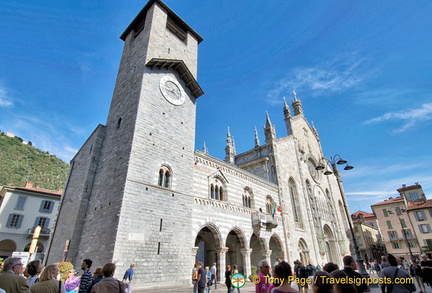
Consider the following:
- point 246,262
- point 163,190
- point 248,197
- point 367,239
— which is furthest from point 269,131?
point 367,239

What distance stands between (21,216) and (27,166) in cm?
5741

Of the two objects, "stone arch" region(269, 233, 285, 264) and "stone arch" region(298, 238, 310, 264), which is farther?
"stone arch" region(298, 238, 310, 264)

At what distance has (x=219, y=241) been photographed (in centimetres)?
1558

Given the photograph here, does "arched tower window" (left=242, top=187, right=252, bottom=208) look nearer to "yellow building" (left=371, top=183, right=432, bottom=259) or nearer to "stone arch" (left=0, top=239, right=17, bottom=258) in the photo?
"yellow building" (left=371, top=183, right=432, bottom=259)

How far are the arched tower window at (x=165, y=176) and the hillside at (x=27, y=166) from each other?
6293 cm

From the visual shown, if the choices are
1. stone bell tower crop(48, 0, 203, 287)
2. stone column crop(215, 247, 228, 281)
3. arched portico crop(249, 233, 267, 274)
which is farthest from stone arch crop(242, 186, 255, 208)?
stone bell tower crop(48, 0, 203, 287)

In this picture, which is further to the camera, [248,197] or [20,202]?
[20,202]

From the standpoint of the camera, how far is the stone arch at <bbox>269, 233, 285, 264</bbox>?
2041 cm

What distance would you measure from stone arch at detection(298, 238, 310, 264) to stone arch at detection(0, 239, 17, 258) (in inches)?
1284

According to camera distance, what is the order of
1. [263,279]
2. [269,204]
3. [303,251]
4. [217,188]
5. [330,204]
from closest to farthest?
[263,279] → [217,188] → [269,204] → [303,251] → [330,204]

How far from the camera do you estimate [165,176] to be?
14.1 meters

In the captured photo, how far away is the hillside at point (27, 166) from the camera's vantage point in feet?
203

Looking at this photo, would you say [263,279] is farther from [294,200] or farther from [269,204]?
[294,200]

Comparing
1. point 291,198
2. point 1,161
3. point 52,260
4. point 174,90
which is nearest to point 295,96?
point 291,198
